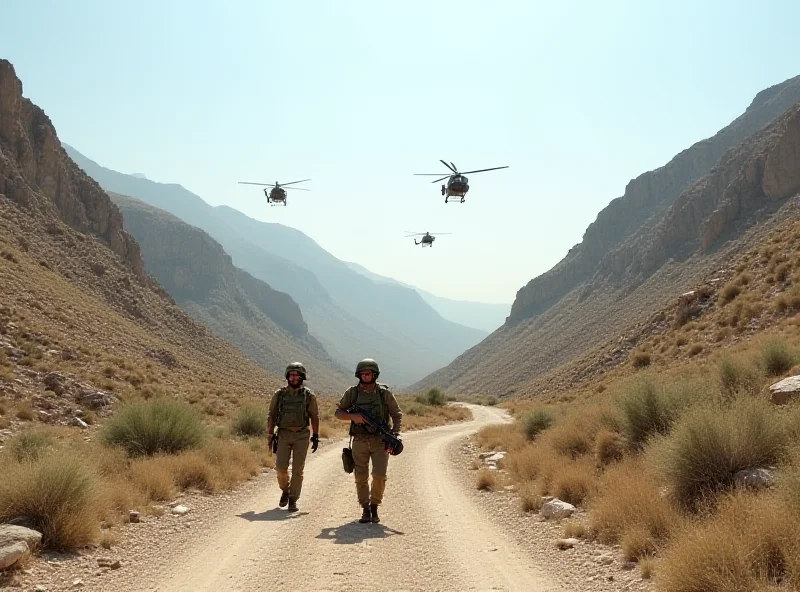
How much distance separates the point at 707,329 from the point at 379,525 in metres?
25.0

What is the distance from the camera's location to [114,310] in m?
45.7

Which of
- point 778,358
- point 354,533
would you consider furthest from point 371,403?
point 778,358

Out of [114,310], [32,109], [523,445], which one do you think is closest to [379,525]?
[523,445]

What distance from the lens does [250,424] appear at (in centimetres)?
1992

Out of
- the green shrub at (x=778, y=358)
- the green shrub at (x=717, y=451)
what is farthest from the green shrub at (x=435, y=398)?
the green shrub at (x=717, y=451)

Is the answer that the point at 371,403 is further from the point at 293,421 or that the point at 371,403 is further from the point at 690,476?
the point at 690,476

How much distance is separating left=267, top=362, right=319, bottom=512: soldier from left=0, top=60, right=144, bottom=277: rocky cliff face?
150 feet

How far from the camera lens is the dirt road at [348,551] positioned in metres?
6.12

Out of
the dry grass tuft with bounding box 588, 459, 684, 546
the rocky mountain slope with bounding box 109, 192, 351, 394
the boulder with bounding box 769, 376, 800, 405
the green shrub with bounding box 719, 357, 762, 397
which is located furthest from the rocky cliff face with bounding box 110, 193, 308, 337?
the dry grass tuft with bounding box 588, 459, 684, 546

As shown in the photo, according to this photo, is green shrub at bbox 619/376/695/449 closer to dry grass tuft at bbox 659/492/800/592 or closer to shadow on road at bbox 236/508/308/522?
dry grass tuft at bbox 659/492/800/592

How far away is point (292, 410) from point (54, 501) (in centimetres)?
369

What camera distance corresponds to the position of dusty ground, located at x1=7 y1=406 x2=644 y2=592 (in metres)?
6.12

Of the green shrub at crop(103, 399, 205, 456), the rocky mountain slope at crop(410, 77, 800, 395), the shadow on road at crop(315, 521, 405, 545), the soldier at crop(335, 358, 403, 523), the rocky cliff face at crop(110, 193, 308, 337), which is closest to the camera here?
the shadow on road at crop(315, 521, 405, 545)

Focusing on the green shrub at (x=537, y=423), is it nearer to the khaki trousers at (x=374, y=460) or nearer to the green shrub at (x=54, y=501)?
the khaki trousers at (x=374, y=460)
